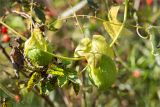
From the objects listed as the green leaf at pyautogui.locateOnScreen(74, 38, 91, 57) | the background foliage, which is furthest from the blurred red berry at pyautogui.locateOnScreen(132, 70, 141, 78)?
the green leaf at pyautogui.locateOnScreen(74, 38, 91, 57)

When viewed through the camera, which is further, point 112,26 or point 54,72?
point 112,26

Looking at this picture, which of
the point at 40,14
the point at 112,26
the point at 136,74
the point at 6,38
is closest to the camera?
the point at 112,26

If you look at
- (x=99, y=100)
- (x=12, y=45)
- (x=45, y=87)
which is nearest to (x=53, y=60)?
(x=45, y=87)

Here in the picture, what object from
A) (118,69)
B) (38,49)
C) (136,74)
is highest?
(38,49)

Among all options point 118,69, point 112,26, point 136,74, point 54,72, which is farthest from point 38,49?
point 136,74

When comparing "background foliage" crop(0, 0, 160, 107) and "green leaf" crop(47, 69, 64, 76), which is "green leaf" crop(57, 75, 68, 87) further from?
"background foliage" crop(0, 0, 160, 107)

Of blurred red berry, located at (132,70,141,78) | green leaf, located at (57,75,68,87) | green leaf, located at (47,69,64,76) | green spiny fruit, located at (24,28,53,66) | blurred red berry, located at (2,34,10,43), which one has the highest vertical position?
green spiny fruit, located at (24,28,53,66)

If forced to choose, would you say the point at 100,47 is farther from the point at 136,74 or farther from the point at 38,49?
the point at 136,74

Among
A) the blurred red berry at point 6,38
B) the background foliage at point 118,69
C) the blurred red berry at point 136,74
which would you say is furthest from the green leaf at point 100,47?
the blurred red berry at point 136,74
